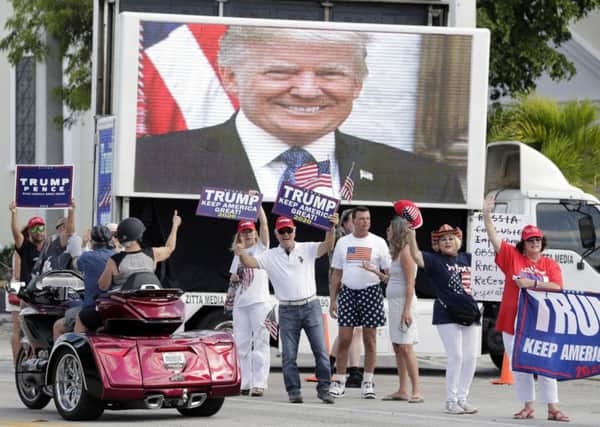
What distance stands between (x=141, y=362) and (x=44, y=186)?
661cm

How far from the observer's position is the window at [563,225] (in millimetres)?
18391

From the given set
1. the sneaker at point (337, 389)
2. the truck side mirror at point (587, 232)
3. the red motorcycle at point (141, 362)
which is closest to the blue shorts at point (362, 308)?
the sneaker at point (337, 389)

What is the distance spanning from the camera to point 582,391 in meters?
16.6

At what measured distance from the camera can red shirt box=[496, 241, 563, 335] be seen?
1313 cm

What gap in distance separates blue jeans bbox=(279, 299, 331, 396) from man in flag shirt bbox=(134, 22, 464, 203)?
293 centimetres

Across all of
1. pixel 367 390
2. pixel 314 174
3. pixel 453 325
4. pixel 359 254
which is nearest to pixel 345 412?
pixel 453 325

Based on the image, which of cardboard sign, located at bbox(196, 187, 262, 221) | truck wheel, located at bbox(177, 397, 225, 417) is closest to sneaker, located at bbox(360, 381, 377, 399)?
truck wheel, located at bbox(177, 397, 225, 417)

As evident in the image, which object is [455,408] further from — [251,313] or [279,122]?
[279,122]

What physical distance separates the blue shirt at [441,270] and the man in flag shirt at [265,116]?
3.40m

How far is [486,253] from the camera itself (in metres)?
17.8

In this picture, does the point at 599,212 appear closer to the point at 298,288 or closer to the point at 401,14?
the point at 401,14

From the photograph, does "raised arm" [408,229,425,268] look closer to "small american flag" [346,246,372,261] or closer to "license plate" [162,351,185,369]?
"small american flag" [346,246,372,261]

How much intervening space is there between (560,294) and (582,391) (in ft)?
12.3

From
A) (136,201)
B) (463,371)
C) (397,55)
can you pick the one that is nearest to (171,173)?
(136,201)
